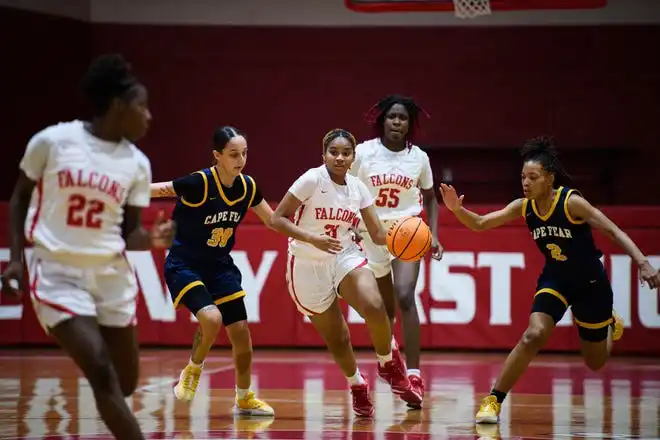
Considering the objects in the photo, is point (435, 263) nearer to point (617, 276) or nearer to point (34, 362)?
point (617, 276)

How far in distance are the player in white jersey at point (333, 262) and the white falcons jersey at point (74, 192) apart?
2.46 m

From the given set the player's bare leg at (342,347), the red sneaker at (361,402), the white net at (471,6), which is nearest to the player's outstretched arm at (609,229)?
the player's bare leg at (342,347)

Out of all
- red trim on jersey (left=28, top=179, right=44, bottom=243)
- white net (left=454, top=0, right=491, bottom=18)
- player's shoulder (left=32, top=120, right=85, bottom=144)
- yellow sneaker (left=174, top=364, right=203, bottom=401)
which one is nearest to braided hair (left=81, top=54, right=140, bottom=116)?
player's shoulder (left=32, top=120, right=85, bottom=144)

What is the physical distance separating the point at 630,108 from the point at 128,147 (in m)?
12.9

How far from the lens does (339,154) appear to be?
7.76 meters

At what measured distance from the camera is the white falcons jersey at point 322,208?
772cm

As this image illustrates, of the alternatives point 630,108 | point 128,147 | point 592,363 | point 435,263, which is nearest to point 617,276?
point 435,263

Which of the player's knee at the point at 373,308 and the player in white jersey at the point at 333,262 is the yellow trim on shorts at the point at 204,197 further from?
the player's knee at the point at 373,308

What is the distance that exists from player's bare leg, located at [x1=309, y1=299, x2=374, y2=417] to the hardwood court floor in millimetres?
162

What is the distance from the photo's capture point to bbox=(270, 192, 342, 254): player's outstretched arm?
730cm

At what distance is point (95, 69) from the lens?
5297 millimetres

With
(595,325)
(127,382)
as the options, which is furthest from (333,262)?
(127,382)

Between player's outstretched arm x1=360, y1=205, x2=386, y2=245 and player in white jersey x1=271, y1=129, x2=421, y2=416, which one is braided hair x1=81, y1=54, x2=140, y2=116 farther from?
player's outstretched arm x1=360, y1=205, x2=386, y2=245

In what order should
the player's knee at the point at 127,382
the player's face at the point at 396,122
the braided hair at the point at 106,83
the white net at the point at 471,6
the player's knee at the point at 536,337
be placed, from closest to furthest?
1. the braided hair at the point at 106,83
2. the player's knee at the point at 127,382
3. the player's knee at the point at 536,337
4. the player's face at the point at 396,122
5. the white net at the point at 471,6
